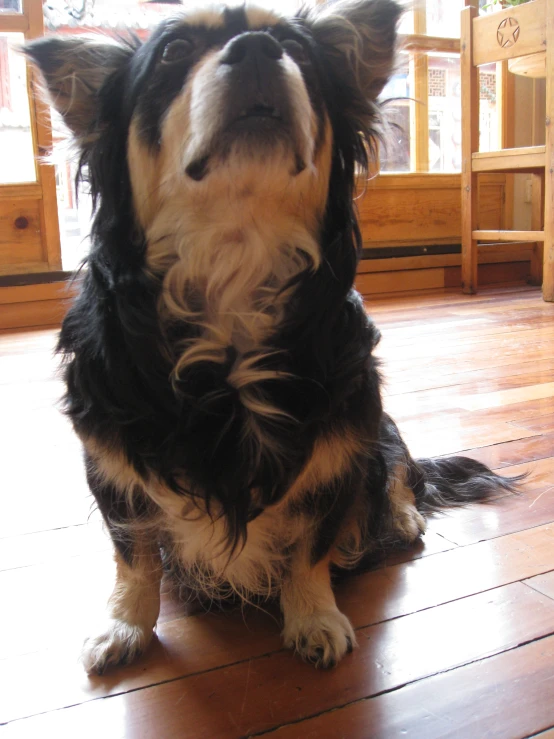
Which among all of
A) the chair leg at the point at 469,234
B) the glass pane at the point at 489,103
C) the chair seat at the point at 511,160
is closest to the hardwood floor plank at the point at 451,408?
the chair seat at the point at 511,160

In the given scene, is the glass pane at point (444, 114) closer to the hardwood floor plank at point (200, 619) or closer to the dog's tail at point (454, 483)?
the dog's tail at point (454, 483)

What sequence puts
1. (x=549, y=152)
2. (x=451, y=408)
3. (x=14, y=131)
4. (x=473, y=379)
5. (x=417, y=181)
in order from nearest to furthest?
(x=451, y=408) → (x=473, y=379) → (x=549, y=152) → (x=14, y=131) → (x=417, y=181)

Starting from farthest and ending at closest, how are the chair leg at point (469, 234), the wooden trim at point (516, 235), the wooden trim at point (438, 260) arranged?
the wooden trim at point (438, 260) → the chair leg at point (469, 234) → the wooden trim at point (516, 235)

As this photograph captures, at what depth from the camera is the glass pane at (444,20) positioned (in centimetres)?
468

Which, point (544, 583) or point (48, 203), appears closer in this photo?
point (544, 583)

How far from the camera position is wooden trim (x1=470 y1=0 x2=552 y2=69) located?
3.54m

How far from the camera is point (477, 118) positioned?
13.4 feet

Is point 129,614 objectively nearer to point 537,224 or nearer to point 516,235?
point 516,235

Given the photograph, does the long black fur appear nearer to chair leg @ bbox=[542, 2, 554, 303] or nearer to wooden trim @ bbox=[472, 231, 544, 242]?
chair leg @ bbox=[542, 2, 554, 303]

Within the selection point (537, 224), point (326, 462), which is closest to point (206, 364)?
point (326, 462)

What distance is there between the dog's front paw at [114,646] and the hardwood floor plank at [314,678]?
5 centimetres

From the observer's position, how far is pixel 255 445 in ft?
3.32

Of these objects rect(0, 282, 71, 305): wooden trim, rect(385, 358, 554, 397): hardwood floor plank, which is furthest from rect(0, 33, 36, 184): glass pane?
rect(385, 358, 554, 397): hardwood floor plank

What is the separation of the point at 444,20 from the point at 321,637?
4.68 metres
